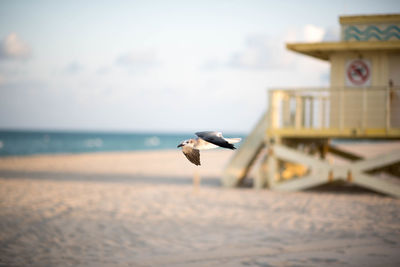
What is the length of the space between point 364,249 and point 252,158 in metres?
7.64

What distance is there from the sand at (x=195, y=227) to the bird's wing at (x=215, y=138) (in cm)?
495

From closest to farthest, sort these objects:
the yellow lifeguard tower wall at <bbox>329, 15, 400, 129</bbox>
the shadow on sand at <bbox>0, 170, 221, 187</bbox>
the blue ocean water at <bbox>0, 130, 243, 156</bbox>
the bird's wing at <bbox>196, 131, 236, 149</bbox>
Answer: the bird's wing at <bbox>196, 131, 236, 149</bbox> < the yellow lifeguard tower wall at <bbox>329, 15, 400, 129</bbox> < the shadow on sand at <bbox>0, 170, 221, 187</bbox> < the blue ocean water at <bbox>0, 130, 243, 156</bbox>

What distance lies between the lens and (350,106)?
1266 cm

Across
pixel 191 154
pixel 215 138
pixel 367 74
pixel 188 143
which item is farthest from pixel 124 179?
pixel 215 138

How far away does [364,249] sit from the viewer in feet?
23.0

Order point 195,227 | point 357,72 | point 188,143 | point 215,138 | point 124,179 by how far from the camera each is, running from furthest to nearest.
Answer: point 124,179 < point 357,72 < point 195,227 < point 188,143 < point 215,138

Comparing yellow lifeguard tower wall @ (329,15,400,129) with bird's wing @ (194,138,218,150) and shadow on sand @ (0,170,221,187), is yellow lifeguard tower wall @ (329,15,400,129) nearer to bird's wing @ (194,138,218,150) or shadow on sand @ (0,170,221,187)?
shadow on sand @ (0,170,221,187)

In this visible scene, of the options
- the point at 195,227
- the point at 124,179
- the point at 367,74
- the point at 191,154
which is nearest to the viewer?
the point at 191,154

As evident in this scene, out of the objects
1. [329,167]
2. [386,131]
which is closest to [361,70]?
[386,131]

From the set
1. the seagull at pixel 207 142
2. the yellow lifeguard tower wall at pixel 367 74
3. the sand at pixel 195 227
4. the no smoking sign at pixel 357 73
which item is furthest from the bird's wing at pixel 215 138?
the no smoking sign at pixel 357 73

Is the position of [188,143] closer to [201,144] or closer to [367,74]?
[201,144]

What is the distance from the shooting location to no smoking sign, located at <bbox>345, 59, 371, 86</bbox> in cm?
1270

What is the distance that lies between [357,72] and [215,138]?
12027 mm

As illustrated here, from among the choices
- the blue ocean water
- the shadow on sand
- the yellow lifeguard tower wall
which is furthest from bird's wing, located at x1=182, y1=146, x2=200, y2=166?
the blue ocean water
